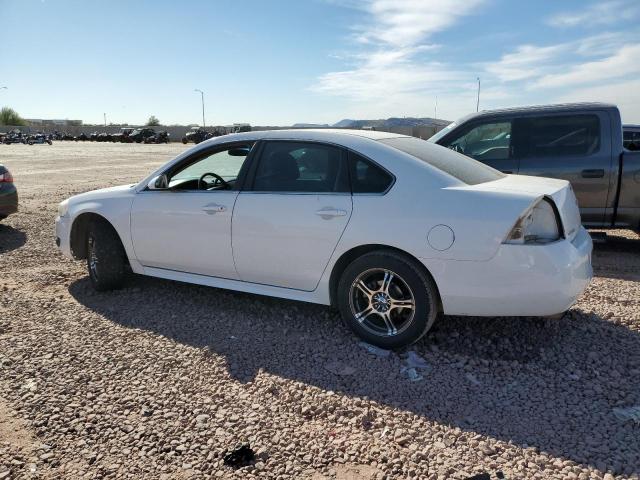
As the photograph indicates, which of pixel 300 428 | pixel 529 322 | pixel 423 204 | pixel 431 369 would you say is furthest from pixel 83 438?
pixel 529 322

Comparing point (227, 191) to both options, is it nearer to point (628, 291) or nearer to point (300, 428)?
point (300, 428)

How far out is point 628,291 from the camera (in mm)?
4961

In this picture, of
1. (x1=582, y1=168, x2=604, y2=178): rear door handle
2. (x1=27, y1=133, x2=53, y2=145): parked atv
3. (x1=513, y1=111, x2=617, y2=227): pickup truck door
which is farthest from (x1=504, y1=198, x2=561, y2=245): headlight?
(x1=27, y1=133, x2=53, y2=145): parked atv

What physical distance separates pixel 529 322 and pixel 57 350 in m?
3.69

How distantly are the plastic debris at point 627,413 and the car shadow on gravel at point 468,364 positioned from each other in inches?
1.6

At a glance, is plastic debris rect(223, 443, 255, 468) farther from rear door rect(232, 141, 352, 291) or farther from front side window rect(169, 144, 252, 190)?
front side window rect(169, 144, 252, 190)

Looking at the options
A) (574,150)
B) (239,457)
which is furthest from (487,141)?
(239,457)

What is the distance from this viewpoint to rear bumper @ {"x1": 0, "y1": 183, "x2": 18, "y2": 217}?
810cm

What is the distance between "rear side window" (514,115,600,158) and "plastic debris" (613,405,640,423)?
4202 millimetres

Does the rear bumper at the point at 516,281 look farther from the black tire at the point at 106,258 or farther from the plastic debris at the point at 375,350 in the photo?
the black tire at the point at 106,258

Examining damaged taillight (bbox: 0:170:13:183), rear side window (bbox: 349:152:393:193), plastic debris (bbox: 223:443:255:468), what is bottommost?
plastic debris (bbox: 223:443:255:468)

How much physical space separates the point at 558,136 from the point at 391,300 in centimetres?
418

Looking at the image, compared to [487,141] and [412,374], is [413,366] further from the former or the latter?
[487,141]

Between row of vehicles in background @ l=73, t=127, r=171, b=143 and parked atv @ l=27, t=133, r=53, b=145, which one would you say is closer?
parked atv @ l=27, t=133, r=53, b=145
